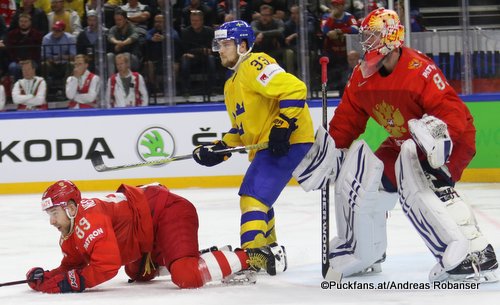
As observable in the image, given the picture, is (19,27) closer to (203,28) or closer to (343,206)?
(203,28)

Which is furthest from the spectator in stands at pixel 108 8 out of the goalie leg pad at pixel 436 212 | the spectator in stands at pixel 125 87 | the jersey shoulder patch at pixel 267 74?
the goalie leg pad at pixel 436 212

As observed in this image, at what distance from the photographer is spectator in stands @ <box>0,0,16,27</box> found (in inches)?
397

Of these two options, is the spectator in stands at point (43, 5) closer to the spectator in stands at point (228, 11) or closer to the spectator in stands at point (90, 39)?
the spectator in stands at point (90, 39)

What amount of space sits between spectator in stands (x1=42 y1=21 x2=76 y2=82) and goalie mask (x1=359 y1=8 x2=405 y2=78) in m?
5.26

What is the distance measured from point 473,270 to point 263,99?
1.26 m

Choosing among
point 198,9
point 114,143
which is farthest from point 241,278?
point 198,9

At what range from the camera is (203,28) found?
9680mm

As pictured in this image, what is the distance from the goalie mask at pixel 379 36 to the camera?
479 cm

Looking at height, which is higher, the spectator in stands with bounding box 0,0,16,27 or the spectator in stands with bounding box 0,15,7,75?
the spectator in stands with bounding box 0,0,16,27

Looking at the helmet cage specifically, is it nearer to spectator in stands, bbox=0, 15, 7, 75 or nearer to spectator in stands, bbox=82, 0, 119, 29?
spectator in stands, bbox=82, 0, 119, 29

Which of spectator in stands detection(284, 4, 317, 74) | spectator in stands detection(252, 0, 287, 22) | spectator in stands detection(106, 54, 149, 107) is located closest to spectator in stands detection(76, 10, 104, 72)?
spectator in stands detection(106, 54, 149, 107)

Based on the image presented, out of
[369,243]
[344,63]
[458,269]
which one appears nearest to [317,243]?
[369,243]

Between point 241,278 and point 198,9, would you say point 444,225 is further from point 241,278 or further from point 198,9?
point 198,9

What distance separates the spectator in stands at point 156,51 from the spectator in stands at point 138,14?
0.24 ft
